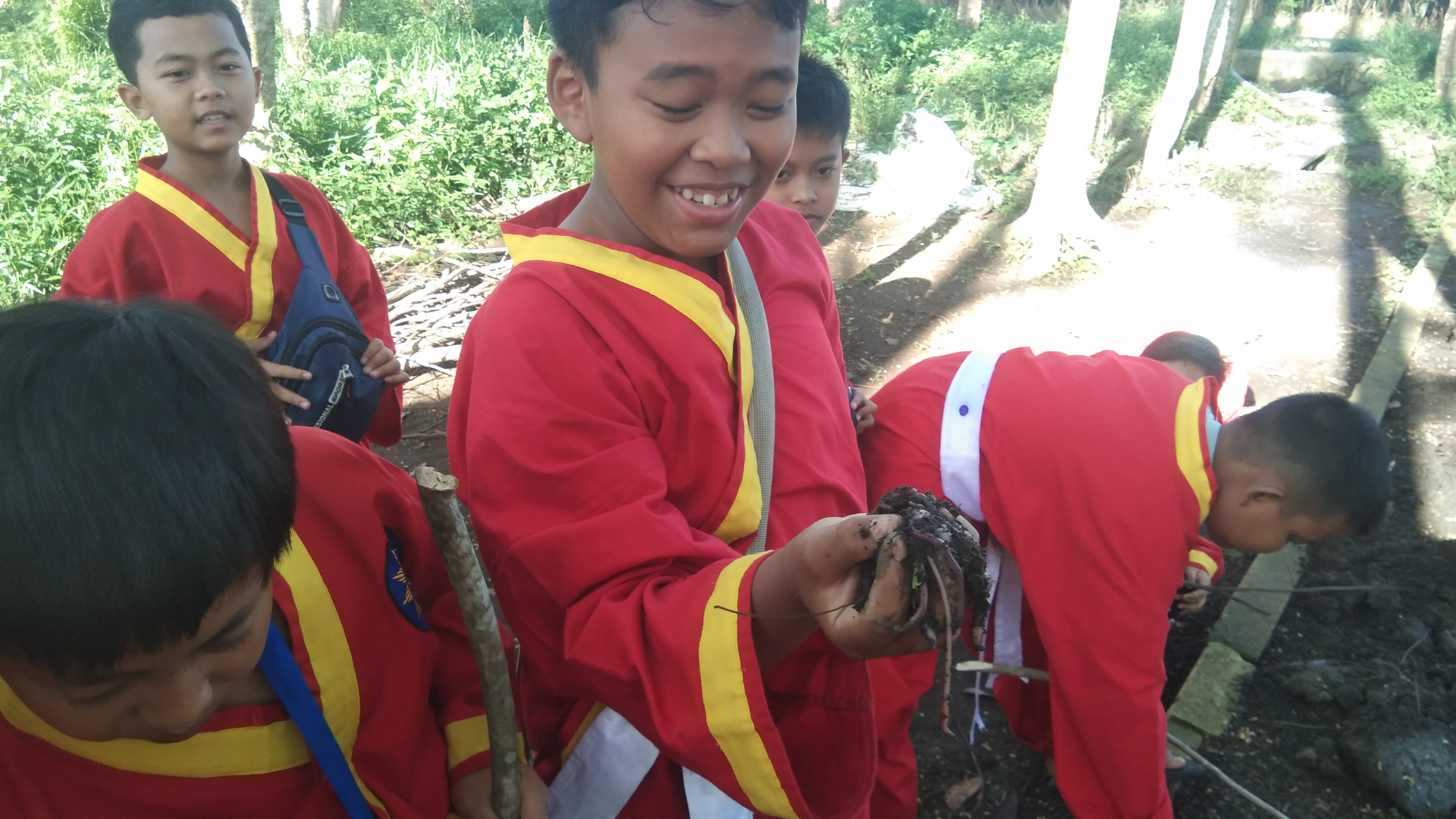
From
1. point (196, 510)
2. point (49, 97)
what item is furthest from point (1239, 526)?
point (49, 97)

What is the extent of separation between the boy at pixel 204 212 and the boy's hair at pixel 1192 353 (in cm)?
260

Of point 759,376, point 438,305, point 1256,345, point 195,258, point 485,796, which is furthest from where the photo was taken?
point 1256,345

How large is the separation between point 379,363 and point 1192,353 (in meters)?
2.67

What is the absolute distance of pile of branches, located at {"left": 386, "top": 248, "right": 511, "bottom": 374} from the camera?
15.6 feet

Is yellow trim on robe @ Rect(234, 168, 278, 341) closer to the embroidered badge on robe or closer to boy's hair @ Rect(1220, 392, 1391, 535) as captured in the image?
the embroidered badge on robe

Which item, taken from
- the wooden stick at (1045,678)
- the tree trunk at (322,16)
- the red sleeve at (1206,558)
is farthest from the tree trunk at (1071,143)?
the tree trunk at (322,16)

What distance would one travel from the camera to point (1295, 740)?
275 centimetres

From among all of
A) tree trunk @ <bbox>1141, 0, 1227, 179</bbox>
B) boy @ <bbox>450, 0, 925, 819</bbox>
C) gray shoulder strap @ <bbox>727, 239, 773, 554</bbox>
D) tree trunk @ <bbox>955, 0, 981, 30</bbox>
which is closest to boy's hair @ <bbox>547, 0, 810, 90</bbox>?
boy @ <bbox>450, 0, 925, 819</bbox>

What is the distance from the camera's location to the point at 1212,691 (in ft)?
9.36

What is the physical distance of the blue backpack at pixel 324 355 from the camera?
7.64ft

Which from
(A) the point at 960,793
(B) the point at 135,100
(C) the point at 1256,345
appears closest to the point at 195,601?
(A) the point at 960,793

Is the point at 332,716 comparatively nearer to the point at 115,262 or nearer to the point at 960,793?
the point at 115,262

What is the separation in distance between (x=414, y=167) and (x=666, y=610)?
617 centimetres

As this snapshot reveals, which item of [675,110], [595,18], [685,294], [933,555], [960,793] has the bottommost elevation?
[960,793]
